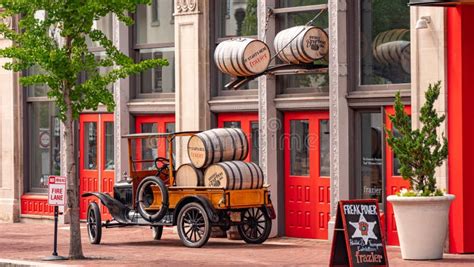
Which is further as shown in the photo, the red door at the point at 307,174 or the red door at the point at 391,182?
the red door at the point at 307,174

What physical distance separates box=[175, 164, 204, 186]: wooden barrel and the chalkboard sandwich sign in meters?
6.12

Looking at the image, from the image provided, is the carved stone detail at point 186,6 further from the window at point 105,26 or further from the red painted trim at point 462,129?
the red painted trim at point 462,129

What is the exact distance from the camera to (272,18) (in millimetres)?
25062

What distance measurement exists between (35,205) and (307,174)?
9216 mm

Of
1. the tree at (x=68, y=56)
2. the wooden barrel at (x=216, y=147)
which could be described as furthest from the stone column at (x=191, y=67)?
the tree at (x=68, y=56)

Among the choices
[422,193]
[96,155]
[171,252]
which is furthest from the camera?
[96,155]

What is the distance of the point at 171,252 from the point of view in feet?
73.2

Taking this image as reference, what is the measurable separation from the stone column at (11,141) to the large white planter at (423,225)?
14128mm

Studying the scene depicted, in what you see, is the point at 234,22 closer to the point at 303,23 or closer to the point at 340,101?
the point at 303,23

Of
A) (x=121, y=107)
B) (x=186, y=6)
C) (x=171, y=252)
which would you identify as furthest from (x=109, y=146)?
(x=171, y=252)

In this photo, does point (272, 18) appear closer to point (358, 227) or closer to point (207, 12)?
point (207, 12)

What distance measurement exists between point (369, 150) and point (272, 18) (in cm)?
346

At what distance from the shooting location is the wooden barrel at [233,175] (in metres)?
22.8

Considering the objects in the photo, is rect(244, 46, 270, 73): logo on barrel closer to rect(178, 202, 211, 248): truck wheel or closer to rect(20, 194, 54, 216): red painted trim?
rect(178, 202, 211, 248): truck wheel
